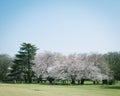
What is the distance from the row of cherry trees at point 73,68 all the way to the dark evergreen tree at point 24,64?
98.5 inches

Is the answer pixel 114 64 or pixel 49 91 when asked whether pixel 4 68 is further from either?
pixel 49 91

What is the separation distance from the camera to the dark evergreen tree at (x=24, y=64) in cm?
7003

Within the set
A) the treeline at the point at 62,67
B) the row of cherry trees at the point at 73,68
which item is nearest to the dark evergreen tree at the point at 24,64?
the treeline at the point at 62,67

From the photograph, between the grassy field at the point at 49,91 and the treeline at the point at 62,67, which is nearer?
the grassy field at the point at 49,91

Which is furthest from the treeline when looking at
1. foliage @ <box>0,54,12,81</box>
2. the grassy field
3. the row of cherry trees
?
the grassy field

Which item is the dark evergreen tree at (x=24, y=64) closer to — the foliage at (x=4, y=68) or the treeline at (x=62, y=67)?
the treeline at (x=62, y=67)

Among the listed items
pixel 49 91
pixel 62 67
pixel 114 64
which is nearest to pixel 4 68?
pixel 62 67

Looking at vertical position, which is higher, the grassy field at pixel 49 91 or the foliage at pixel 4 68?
the foliage at pixel 4 68

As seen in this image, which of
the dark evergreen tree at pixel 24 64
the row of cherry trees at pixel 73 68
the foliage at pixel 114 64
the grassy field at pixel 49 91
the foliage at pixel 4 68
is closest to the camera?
the grassy field at pixel 49 91

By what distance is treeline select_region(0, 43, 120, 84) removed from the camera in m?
67.3

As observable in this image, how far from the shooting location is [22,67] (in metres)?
70.9

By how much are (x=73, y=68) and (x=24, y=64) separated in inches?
592

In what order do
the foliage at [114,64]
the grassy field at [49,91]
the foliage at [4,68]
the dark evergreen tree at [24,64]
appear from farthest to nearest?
the foliage at [4,68], the dark evergreen tree at [24,64], the foliage at [114,64], the grassy field at [49,91]

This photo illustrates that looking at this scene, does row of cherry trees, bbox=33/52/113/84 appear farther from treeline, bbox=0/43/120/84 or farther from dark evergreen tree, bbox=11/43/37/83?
dark evergreen tree, bbox=11/43/37/83
